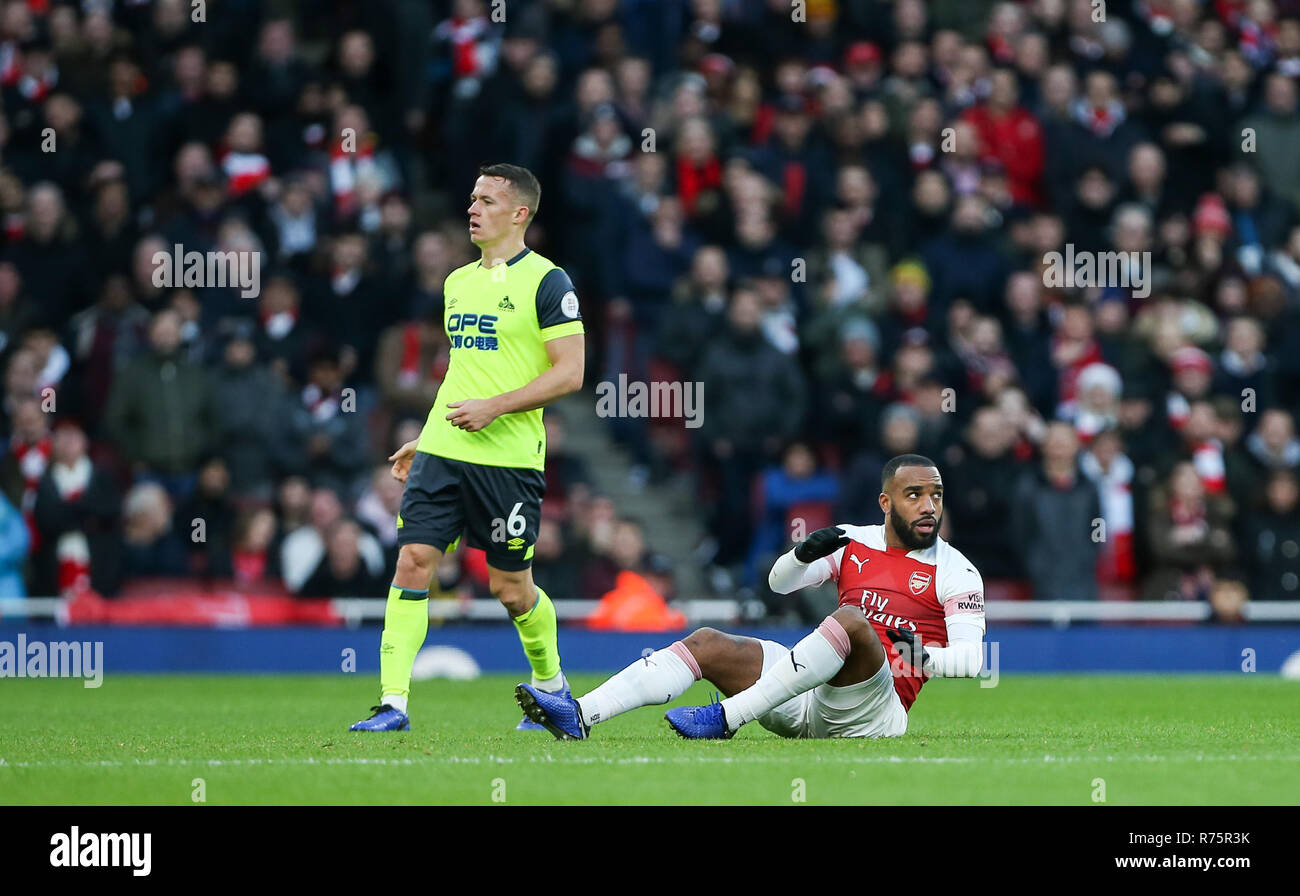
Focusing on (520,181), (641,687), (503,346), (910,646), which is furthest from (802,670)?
(520,181)

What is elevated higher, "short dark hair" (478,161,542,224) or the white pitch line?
"short dark hair" (478,161,542,224)

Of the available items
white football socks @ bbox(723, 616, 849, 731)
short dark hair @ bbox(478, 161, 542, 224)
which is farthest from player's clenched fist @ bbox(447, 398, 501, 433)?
white football socks @ bbox(723, 616, 849, 731)

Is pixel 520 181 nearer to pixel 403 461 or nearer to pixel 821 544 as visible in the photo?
pixel 403 461

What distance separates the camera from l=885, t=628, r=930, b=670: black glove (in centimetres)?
729

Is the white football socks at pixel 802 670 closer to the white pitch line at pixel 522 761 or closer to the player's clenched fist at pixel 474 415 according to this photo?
the white pitch line at pixel 522 761

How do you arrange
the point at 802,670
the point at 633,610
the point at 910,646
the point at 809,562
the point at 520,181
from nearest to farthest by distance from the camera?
the point at 910,646 < the point at 802,670 < the point at 809,562 < the point at 520,181 < the point at 633,610

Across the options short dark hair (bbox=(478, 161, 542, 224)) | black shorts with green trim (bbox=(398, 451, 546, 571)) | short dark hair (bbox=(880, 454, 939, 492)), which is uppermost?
short dark hair (bbox=(478, 161, 542, 224))

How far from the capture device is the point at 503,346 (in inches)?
341

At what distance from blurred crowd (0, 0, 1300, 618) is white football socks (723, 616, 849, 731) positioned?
22.9ft

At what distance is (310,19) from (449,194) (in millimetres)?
2455

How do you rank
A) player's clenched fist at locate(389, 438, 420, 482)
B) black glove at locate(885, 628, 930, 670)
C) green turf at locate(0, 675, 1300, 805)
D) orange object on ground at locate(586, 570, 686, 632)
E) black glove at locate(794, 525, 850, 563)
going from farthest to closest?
orange object on ground at locate(586, 570, 686, 632) → player's clenched fist at locate(389, 438, 420, 482) → black glove at locate(794, 525, 850, 563) → black glove at locate(885, 628, 930, 670) → green turf at locate(0, 675, 1300, 805)

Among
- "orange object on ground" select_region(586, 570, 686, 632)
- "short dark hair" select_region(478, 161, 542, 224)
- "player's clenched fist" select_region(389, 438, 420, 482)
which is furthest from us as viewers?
"orange object on ground" select_region(586, 570, 686, 632)

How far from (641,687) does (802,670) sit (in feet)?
2.11

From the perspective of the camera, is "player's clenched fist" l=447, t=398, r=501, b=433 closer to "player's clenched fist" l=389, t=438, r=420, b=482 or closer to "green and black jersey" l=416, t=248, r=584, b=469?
"green and black jersey" l=416, t=248, r=584, b=469
